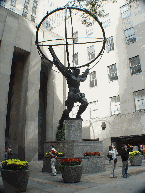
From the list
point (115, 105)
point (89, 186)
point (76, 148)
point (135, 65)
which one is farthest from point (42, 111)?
point (89, 186)

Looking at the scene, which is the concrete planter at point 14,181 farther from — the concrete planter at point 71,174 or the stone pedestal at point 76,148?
the stone pedestal at point 76,148

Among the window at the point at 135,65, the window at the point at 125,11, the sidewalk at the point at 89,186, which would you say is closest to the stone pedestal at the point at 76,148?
the sidewalk at the point at 89,186

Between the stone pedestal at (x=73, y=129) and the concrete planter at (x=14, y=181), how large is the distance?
5010mm

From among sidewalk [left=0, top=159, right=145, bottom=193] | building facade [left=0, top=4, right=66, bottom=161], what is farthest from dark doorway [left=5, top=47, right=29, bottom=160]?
sidewalk [left=0, top=159, right=145, bottom=193]

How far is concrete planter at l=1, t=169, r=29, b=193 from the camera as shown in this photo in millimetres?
5836

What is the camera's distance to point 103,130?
73.6 feet

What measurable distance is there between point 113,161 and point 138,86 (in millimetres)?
13145

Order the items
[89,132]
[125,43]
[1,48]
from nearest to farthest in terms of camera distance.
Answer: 1. [1,48]
2. [125,43]
3. [89,132]

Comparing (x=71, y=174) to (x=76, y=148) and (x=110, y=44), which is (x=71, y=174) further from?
(x=110, y=44)

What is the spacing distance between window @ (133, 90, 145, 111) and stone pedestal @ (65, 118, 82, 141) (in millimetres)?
11243

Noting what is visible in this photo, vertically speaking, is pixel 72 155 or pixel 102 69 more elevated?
pixel 102 69

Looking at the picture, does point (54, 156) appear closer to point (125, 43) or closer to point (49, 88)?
point (49, 88)

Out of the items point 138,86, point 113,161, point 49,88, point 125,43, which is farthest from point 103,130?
point 113,161

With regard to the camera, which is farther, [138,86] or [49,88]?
[49,88]
